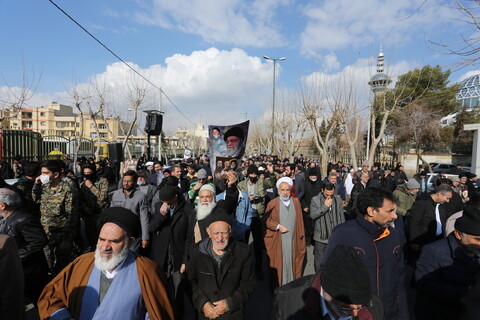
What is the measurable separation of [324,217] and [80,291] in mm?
3383

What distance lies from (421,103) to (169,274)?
34116 mm

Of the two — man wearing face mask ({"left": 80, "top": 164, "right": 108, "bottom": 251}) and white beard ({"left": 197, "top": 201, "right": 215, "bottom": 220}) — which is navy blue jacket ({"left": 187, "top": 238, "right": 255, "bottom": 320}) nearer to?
white beard ({"left": 197, "top": 201, "right": 215, "bottom": 220})

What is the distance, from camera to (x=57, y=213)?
4016 millimetres

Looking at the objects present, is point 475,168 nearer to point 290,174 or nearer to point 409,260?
point 290,174

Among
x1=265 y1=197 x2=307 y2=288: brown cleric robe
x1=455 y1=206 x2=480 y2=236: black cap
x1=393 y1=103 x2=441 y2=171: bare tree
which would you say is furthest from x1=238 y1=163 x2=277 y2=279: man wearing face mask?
x1=393 y1=103 x2=441 y2=171: bare tree

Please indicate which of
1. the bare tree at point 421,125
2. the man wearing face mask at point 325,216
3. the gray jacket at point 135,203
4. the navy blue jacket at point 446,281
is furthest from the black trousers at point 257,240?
the bare tree at point 421,125

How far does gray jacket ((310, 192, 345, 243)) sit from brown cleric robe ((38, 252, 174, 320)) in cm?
283

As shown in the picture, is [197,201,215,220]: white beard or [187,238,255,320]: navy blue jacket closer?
[187,238,255,320]: navy blue jacket

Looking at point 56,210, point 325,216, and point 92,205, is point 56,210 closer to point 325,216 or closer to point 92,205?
point 92,205

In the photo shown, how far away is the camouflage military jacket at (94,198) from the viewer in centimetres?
515

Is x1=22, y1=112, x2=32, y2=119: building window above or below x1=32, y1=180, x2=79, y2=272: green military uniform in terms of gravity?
above

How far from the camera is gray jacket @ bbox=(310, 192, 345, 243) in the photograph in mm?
4273

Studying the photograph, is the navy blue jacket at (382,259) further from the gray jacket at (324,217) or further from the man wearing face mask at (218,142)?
the man wearing face mask at (218,142)

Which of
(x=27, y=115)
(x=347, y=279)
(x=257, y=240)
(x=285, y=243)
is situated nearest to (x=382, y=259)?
(x=347, y=279)
